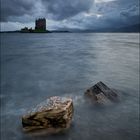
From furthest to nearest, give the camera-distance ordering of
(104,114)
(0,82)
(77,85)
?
(0,82), (77,85), (104,114)

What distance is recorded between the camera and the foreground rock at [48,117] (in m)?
11.7

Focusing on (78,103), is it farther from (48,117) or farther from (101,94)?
(48,117)

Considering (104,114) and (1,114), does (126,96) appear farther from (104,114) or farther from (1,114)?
(1,114)

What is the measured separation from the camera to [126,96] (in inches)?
724

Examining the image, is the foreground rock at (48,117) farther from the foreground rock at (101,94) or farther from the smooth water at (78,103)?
the foreground rock at (101,94)

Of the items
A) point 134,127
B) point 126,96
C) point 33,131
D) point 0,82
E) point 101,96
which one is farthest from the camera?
point 0,82

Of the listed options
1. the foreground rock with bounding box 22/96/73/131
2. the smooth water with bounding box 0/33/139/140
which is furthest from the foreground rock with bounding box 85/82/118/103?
the foreground rock with bounding box 22/96/73/131

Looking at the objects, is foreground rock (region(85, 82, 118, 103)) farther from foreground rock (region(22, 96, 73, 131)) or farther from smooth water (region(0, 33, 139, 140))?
foreground rock (region(22, 96, 73, 131))

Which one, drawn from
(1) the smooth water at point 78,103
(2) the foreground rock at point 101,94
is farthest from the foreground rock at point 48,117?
(2) the foreground rock at point 101,94

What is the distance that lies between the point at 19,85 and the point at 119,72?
13.2 m

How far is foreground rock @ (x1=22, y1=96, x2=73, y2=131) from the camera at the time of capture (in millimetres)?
11664

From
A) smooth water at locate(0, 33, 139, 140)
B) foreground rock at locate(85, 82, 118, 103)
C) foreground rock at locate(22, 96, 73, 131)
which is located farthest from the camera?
foreground rock at locate(85, 82, 118, 103)

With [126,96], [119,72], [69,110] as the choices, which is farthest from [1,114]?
[119,72]

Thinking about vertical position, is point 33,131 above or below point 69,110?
below
